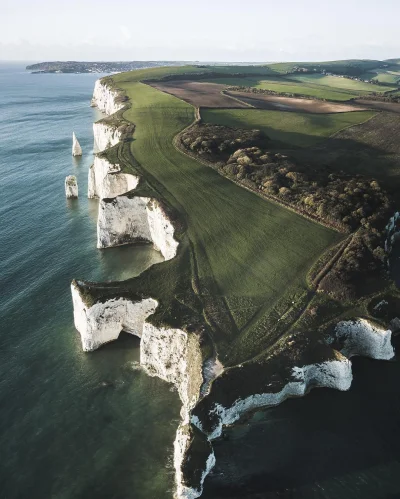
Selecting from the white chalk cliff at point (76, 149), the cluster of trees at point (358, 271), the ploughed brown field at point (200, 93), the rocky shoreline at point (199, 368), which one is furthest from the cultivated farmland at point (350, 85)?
the rocky shoreline at point (199, 368)

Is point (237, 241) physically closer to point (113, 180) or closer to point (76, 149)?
point (113, 180)

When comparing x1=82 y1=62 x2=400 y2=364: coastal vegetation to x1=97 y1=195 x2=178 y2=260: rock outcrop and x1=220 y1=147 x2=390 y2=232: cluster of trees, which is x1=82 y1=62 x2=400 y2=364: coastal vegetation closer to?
x1=220 y1=147 x2=390 y2=232: cluster of trees

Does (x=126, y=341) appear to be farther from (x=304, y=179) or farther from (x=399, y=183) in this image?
(x=399, y=183)

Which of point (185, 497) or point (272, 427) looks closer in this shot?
point (185, 497)

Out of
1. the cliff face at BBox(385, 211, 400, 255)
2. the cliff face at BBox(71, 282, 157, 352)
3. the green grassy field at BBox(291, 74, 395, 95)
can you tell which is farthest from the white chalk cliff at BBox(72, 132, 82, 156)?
the green grassy field at BBox(291, 74, 395, 95)

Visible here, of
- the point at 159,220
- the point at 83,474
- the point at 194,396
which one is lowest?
the point at 83,474

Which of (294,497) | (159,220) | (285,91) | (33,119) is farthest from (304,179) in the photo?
(33,119)

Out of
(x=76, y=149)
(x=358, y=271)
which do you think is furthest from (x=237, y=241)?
(x=76, y=149)
